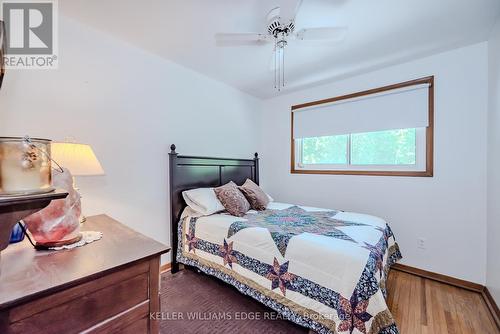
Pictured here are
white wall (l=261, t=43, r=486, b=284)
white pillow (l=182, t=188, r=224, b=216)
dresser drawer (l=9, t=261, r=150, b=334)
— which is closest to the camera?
dresser drawer (l=9, t=261, r=150, b=334)

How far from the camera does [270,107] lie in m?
3.79

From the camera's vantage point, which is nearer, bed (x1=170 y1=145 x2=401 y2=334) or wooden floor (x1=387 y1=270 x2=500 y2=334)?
bed (x1=170 y1=145 x2=401 y2=334)

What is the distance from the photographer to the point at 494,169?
1.86m

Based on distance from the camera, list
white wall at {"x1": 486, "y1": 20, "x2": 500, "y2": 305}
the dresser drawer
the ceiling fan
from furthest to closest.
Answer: white wall at {"x1": 486, "y1": 20, "x2": 500, "y2": 305} < the ceiling fan < the dresser drawer

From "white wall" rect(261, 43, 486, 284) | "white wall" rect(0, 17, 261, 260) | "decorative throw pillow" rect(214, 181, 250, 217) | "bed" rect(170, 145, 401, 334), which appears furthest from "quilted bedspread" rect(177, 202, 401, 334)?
"white wall" rect(0, 17, 261, 260)

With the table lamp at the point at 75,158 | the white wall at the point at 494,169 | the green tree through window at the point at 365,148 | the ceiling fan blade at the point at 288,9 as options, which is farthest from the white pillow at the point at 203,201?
the white wall at the point at 494,169

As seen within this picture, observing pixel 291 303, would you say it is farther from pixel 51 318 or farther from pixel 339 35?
pixel 339 35

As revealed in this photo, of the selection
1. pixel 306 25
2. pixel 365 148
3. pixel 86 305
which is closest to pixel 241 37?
pixel 306 25

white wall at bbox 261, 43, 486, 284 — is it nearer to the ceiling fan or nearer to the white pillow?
the ceiling fan

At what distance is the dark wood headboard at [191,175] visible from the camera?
2436 millimetres

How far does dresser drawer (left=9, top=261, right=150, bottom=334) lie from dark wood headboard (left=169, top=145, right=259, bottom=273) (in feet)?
5.26

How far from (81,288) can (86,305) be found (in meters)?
0.07

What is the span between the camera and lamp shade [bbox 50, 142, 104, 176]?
138cm

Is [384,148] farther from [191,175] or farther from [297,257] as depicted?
[191,175]
